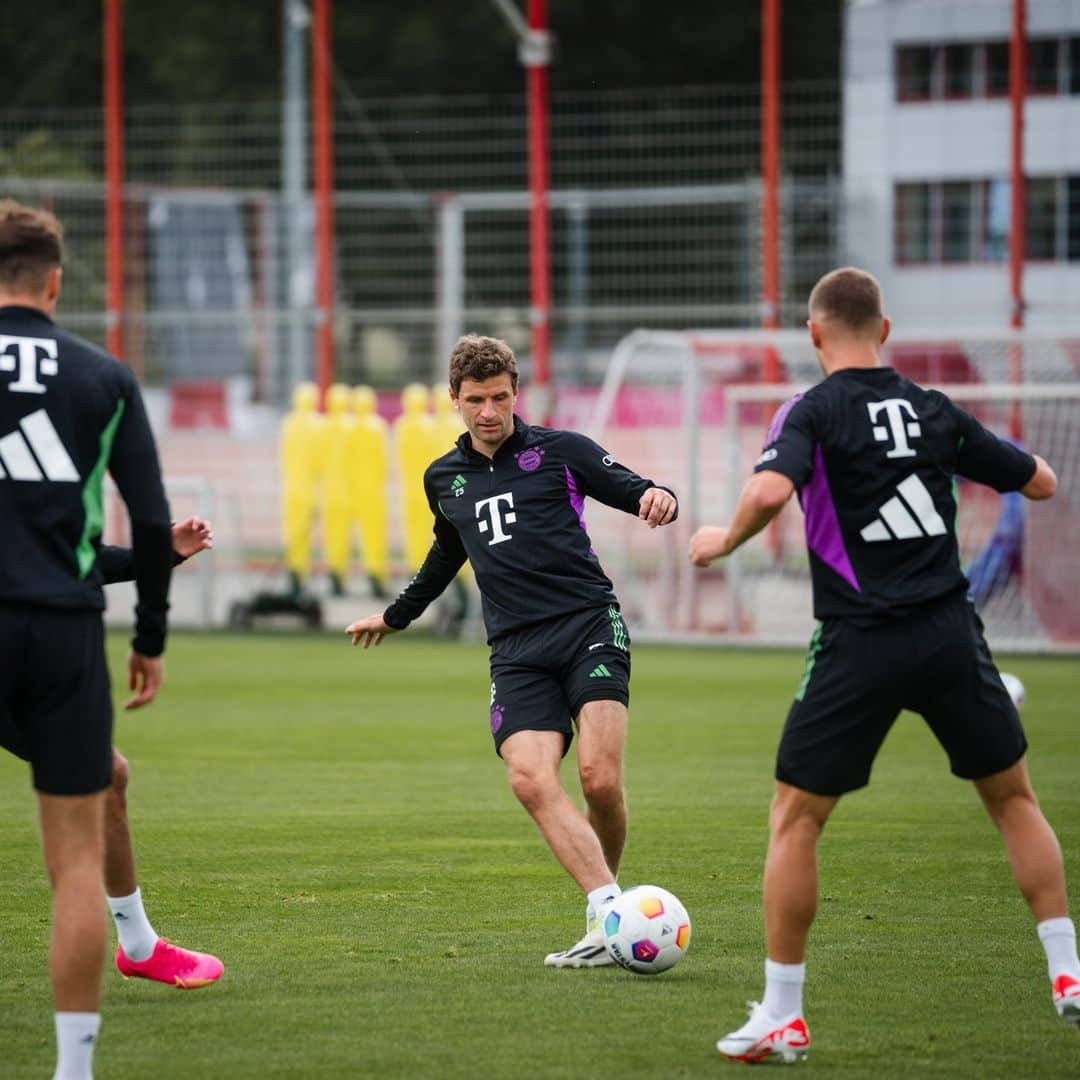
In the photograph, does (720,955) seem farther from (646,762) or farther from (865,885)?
(646,762)

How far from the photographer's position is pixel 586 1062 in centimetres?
549

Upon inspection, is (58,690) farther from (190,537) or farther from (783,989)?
(783,989)

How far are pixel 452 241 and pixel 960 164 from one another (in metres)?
6.28

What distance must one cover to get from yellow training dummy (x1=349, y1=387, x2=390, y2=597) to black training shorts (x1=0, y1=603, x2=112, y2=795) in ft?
58.9

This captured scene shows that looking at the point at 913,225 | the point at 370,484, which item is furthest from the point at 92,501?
the point at 913,225

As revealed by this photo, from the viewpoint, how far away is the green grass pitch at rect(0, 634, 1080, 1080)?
5.66 metres

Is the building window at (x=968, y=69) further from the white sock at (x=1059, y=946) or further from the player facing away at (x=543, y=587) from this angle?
the white sock at (x=1059, y=946)

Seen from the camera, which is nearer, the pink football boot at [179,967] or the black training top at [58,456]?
the black training top at [58,456]

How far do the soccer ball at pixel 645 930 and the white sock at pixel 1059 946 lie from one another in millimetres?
1183

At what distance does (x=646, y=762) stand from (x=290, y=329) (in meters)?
16.6

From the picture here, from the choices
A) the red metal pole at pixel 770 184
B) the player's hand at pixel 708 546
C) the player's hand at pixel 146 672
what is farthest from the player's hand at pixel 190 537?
the red metal pole at pixel 770 184

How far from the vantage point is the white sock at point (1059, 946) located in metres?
5.71

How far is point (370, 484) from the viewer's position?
23.0 meters

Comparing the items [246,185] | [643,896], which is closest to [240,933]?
[643,896]
